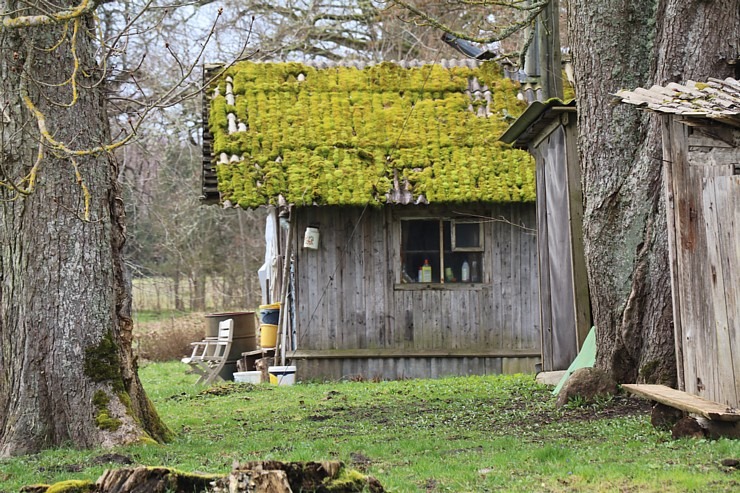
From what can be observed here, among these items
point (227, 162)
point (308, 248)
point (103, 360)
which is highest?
point (227, 162)

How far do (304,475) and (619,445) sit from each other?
10.7 feet

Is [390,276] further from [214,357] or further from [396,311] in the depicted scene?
[214,357]

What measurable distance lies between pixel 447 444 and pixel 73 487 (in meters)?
3.76

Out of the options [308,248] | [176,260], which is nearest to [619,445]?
[308,248]

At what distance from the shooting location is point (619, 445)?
299 inches

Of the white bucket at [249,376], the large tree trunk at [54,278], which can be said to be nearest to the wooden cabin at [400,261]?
the white bucket at [249,376]

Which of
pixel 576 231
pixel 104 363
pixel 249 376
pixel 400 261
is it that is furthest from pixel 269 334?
pixel 104 363

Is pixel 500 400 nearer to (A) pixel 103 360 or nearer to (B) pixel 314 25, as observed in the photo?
(A) pixel 103 360

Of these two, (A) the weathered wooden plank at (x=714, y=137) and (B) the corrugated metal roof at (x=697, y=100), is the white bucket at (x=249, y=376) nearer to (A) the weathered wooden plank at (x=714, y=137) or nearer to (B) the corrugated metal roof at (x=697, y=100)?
(B) the corrugated metal roof at (x=697, y=100)

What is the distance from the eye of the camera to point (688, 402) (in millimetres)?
7336

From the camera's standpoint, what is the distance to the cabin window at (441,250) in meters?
16.4

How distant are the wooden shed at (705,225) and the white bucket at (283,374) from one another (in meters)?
8.88

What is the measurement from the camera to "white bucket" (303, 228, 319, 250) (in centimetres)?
1602

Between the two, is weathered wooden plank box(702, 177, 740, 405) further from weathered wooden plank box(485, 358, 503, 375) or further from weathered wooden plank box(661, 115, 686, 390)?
weathered wooden plank box(485, 358, 503, 375)
